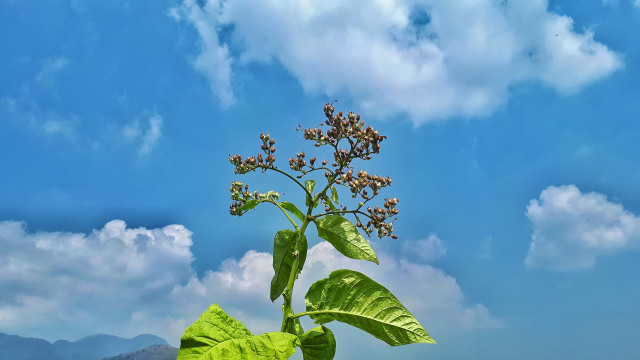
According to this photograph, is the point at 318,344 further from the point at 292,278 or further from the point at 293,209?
the point at 293,209

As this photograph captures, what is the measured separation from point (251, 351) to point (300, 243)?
1.00 meters

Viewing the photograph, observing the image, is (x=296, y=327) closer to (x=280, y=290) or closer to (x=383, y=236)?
(x=280, y=290)

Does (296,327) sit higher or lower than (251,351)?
higher

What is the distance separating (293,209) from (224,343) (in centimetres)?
142

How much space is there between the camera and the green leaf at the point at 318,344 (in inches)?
157

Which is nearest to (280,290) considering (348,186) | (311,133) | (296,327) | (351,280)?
(296,327)

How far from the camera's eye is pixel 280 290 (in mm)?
Result: 4488

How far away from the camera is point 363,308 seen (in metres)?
3.92

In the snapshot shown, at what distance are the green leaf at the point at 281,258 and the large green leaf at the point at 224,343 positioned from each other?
2.93ft

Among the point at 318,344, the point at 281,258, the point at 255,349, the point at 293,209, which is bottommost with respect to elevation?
the point at 255,349

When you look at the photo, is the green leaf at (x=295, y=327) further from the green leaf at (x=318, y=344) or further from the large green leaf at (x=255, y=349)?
the large green leaf at (x=255, y=349)

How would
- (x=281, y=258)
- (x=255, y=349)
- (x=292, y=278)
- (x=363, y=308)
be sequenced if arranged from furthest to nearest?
(x=281, y=258) → (x=292, y=278) → (x=363, y=308) → (x=255, y=349)

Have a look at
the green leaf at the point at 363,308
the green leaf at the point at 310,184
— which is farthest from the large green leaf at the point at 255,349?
the green leaf at the point at 310,184

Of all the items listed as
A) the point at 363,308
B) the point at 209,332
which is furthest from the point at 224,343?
the point at 363,308
